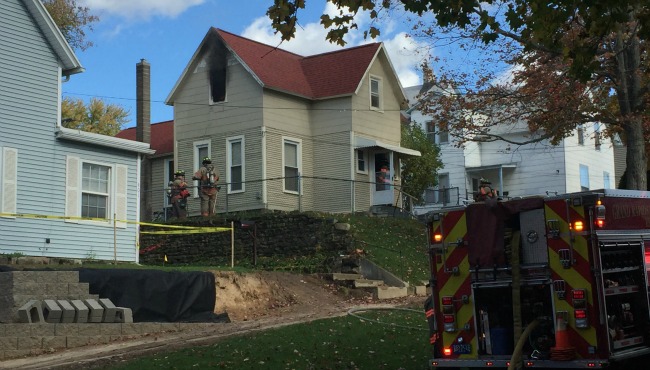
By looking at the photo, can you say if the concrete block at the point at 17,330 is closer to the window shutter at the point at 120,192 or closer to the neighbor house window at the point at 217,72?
the window shutter at the point at 120,192

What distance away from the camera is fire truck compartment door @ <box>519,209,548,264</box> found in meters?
10.4

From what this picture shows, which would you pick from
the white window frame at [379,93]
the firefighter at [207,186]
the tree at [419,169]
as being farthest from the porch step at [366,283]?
the tree at [419,169]

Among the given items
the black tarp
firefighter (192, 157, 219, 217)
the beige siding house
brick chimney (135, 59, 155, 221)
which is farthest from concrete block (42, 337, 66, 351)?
brick chimney (135, 59, 155, 221)

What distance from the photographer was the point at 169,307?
18391 mm

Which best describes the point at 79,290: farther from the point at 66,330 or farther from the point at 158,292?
the point at 158,292

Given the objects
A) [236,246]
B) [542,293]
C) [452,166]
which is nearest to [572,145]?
[452,166]

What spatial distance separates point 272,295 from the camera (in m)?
21.3

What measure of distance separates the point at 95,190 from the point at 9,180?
2.73 meters

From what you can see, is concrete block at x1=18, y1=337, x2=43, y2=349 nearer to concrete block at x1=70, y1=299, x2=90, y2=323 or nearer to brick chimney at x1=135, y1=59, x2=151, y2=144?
concrete block at x1=70, y1=299, x2=90, y2=323

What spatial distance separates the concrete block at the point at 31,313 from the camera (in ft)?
51.4

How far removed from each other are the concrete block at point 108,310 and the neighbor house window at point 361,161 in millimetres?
17776

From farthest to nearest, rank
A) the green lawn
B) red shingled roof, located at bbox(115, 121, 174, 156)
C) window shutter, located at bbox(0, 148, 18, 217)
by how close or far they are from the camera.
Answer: red shingled roof, located at bbox(115, 121, 174, 156), window shutter, located at bbox(0, 148, 18, 217), the green lawn

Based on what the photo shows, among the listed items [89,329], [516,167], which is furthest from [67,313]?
[516,167]

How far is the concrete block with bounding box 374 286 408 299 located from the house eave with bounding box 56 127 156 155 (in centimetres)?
784
